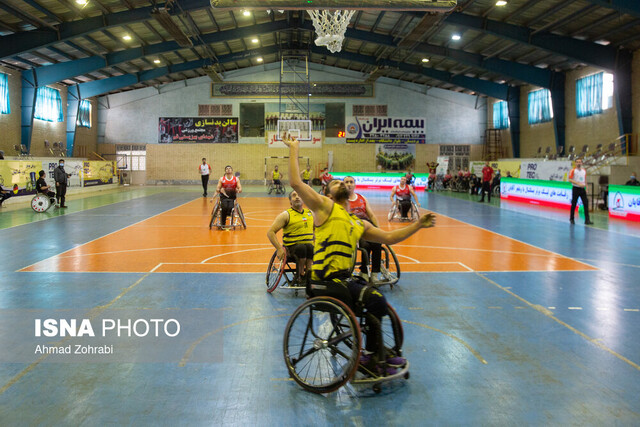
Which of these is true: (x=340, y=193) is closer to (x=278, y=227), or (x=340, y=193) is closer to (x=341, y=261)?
(x=341, y=261)

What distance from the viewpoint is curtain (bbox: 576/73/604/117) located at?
24.4 metres

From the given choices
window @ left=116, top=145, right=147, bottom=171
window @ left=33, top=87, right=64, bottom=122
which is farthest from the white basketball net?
window @ left=116, top=145, right=147, bottom=171

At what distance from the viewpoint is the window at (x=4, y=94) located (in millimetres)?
24859

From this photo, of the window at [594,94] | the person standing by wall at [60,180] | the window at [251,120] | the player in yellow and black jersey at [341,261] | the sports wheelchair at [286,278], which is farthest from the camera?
the window at [251,120]

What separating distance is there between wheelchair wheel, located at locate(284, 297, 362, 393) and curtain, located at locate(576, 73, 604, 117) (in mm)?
24771

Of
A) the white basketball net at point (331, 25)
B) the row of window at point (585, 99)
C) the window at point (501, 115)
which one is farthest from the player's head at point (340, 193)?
the window at point (501, 115)

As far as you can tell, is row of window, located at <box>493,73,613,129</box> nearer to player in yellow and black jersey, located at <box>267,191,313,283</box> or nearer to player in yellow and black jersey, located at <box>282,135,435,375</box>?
player in yellow and black jersey, located at <box>267,191,313,283</box>

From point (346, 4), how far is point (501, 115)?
29941mm

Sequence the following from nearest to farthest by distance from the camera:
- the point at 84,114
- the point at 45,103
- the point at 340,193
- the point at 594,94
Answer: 1. the point at 340,193
2. the point at 594,94
3. the point at 45,103
4. the point at 84,114

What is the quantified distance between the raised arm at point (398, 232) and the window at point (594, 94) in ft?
78.1

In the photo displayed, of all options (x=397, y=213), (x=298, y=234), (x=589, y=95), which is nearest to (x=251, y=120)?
(x=589, y=95)

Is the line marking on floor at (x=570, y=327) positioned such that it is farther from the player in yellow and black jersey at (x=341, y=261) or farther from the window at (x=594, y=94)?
the window at (x=594, y=94)

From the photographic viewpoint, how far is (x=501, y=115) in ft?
117

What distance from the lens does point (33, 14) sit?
65.4ft
